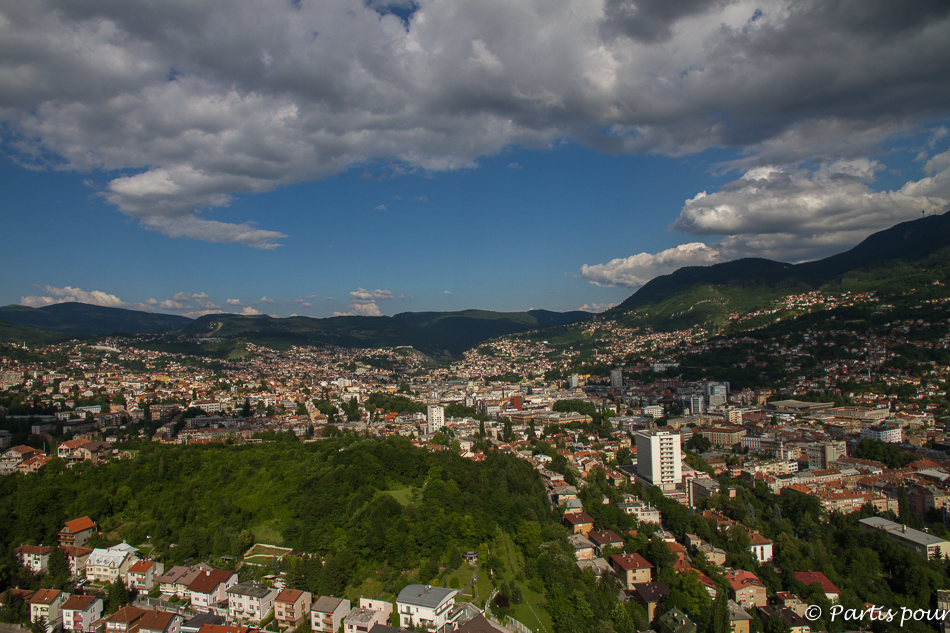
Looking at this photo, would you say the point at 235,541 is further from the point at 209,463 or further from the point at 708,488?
the point at 708,488

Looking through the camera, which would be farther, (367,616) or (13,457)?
(13,457)

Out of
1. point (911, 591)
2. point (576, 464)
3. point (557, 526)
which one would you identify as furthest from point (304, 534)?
point (911, 591)

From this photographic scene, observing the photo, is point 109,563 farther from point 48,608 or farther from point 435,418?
point 435,418

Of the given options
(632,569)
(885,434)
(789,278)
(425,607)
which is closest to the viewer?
(425,607)

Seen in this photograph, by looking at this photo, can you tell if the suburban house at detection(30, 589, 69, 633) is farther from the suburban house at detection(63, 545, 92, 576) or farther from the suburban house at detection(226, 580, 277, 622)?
the suburban house at detection(226, 580, 277, 622)

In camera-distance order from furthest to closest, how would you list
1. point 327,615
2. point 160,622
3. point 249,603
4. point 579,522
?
point 579,522, point 249,603, point 160,622, point 327,615

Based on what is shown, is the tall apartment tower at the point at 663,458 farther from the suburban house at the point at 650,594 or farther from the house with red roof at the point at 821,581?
the suburban house at the point at 650,594

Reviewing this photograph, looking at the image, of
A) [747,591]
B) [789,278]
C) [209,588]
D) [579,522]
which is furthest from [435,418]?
[789,278]
